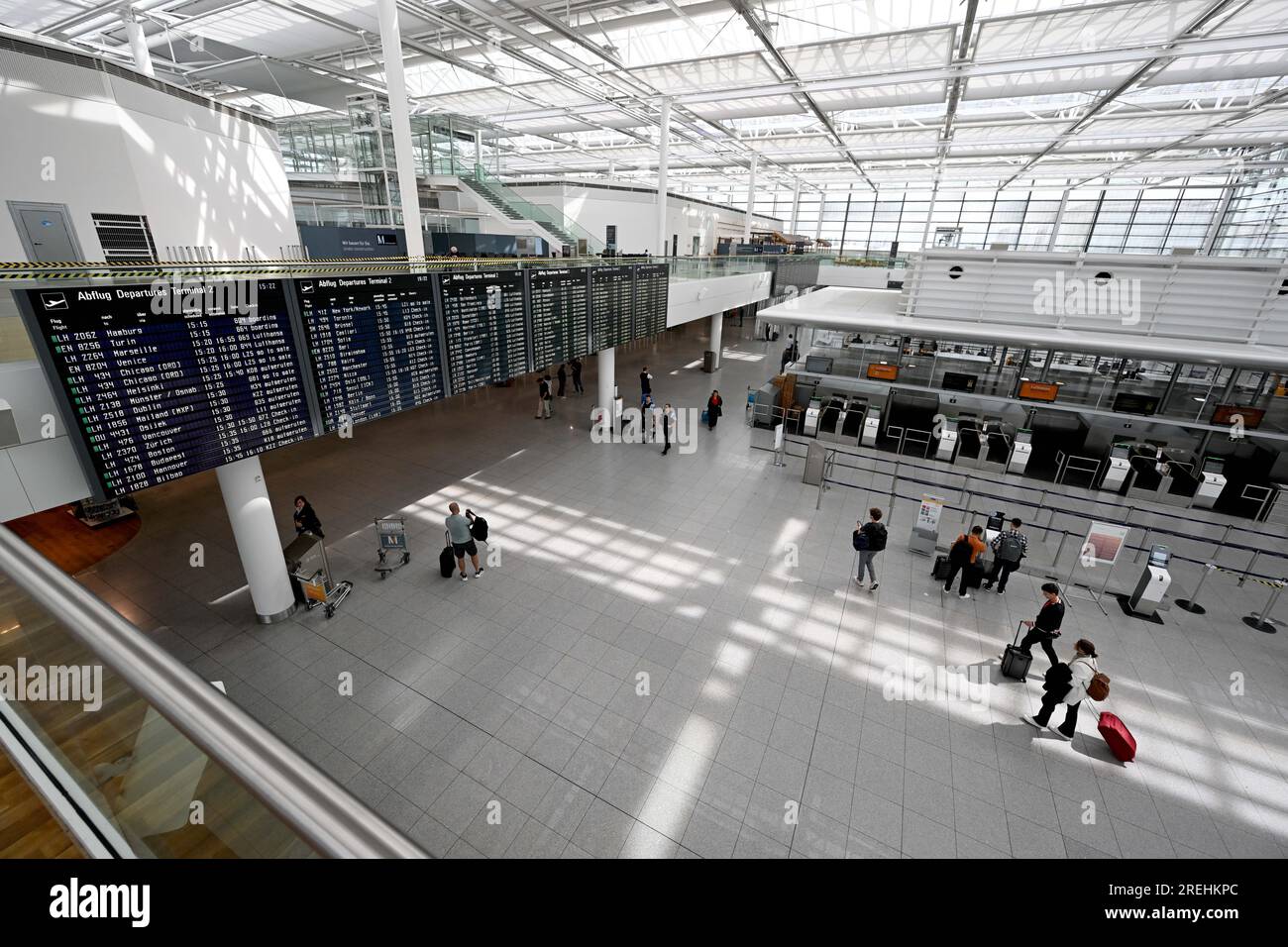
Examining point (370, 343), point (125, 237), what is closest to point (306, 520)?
point (370, 343)

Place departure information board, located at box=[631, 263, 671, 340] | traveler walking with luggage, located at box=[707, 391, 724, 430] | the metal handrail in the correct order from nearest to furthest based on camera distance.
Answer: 1. the metal handrail
2. departure information board, located at box=[631, 263, 671, 340]
3. traveler walking with luggage, located at box=[707, 391, 724, 430]

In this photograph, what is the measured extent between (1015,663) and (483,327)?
940cm

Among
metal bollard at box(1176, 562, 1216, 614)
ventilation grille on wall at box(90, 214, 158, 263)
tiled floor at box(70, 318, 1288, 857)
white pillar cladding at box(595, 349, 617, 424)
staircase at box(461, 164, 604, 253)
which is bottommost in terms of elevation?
tiled floor at box(70, 318, 1288, 857)

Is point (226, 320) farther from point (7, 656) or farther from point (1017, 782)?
point (1017, 782)

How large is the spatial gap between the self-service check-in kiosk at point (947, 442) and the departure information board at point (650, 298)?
8528mm

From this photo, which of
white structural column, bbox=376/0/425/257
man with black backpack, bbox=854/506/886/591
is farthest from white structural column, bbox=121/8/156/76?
man with black backpack, bbox=854/506/886/591

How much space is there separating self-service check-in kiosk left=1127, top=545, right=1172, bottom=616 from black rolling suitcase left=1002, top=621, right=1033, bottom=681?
114 inches

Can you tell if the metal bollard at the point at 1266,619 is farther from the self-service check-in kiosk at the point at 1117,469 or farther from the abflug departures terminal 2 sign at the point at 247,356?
the abflug departures terminal 2 sign at the point at 247,356

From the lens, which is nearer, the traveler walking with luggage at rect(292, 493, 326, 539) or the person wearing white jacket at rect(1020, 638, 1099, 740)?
the person wearing white jacket at rect(1020, 638, 1099, 740)

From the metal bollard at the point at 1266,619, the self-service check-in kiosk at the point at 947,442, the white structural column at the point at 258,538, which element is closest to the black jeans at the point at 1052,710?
the metal bollard at the point at 1266,619

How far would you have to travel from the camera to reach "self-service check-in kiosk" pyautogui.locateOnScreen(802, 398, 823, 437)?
15034 millimetres

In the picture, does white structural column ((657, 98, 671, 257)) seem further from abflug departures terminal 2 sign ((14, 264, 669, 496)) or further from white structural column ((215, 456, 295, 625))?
white structural column ((215, 456, 295, 625))

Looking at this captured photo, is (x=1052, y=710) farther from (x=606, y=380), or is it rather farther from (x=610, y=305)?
(x=606, y=380)

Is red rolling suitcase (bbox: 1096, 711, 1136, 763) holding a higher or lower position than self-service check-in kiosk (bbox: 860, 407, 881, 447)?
lower
